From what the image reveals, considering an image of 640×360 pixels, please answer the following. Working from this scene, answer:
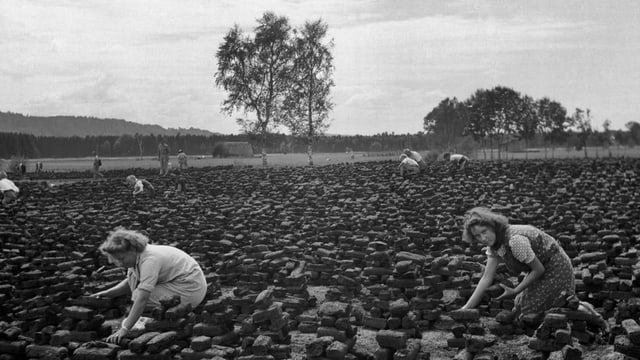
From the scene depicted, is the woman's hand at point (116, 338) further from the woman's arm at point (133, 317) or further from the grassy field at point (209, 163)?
the grassy field at point (209, 163)

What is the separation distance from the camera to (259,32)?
3806 cm

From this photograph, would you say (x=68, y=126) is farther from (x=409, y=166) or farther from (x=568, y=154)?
(x=409, y=166)

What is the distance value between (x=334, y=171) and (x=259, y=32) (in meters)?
16.3

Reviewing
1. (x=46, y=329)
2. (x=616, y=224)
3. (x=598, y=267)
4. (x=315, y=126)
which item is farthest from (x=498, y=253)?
(x=315, y=126)

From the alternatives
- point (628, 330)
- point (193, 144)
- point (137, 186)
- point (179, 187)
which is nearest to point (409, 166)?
point (179, 187)

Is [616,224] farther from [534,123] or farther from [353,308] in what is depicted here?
[534,123]

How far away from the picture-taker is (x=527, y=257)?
206 inches

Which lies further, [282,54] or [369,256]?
[282,54]

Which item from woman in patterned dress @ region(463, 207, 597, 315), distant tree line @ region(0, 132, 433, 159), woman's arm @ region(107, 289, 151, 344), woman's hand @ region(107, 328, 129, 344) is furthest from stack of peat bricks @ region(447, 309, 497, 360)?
distant tree line @ region(0, 132, 433, 159)

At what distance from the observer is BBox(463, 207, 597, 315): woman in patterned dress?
17.2ft

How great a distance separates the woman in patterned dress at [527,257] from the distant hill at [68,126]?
561 feet

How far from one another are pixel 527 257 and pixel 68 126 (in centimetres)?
19158

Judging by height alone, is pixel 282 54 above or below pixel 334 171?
above

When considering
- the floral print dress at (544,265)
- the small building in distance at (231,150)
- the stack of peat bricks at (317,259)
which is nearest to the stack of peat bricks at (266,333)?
the stack of peat bricks at (317,259)
